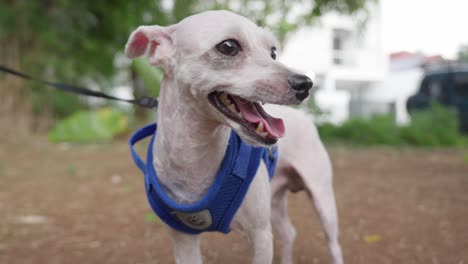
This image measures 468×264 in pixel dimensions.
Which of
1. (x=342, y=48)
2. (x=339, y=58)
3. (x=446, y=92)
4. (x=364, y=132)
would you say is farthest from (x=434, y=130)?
(x=342, y=48)

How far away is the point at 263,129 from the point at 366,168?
6.11 m

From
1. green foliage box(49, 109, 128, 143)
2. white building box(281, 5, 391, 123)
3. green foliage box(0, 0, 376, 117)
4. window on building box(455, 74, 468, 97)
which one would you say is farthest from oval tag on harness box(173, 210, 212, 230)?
white building box(281, 5, 391, 123)

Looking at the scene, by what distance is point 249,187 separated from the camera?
1.91 m

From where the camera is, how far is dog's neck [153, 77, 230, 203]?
70.2 inches

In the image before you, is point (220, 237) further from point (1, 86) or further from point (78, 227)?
point (1, 86)

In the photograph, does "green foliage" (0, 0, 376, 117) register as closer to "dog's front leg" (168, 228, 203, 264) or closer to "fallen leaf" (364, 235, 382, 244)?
"fallen leaf" (364, 235, 382, 244)

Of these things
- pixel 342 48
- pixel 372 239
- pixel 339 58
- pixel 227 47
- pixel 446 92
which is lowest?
pixel 339 58

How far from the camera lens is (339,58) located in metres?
26.2

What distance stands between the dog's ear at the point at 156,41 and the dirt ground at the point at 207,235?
5.93 feet

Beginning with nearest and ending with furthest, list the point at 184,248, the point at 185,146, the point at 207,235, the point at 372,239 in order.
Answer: the point at 185,146, the point at 184,248, the point at 372,239, the point at 207,235

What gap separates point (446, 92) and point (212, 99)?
42.3 ft

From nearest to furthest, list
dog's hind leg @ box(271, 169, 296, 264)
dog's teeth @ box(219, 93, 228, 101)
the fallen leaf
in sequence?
dog's teeth @ box(219, 93, 228, 101) → dog's hind leg @ box(271, 169, 296, 264) → the fallen leaf

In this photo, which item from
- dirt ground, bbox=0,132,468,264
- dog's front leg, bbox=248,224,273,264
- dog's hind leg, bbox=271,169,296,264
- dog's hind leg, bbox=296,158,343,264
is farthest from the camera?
dirt ground, bbox=0,132,468,264

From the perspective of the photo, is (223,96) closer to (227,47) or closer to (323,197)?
(227,47)
